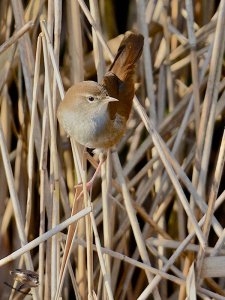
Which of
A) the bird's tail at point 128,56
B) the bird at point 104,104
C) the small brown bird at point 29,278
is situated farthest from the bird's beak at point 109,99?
the small brown bird at point 29,278

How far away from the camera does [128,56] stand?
2607 millimetres

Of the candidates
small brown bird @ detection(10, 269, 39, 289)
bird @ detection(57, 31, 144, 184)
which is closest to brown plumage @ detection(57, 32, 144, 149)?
bird @ detection(57, 31, 144, 184)

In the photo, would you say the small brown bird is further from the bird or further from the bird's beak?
the bird's beak

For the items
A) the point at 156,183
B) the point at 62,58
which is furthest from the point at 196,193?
the point at 62,58

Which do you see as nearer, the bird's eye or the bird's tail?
the bird's eye

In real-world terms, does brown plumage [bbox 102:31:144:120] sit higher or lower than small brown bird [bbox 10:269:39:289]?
higher

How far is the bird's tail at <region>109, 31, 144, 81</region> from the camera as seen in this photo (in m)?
2.61

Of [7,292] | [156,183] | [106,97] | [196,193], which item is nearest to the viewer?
[106,97]

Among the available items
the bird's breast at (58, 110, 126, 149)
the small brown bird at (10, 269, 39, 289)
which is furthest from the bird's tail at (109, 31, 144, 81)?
the small brown bird at (10, 269, 39, 289)

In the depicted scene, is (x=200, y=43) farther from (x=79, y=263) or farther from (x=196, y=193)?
(x=79, y=263)

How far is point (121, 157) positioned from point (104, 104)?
699mm

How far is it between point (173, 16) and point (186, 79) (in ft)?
0.96

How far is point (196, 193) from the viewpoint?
260 cm

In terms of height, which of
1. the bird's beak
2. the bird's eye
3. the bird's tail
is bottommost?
the bird's beak
